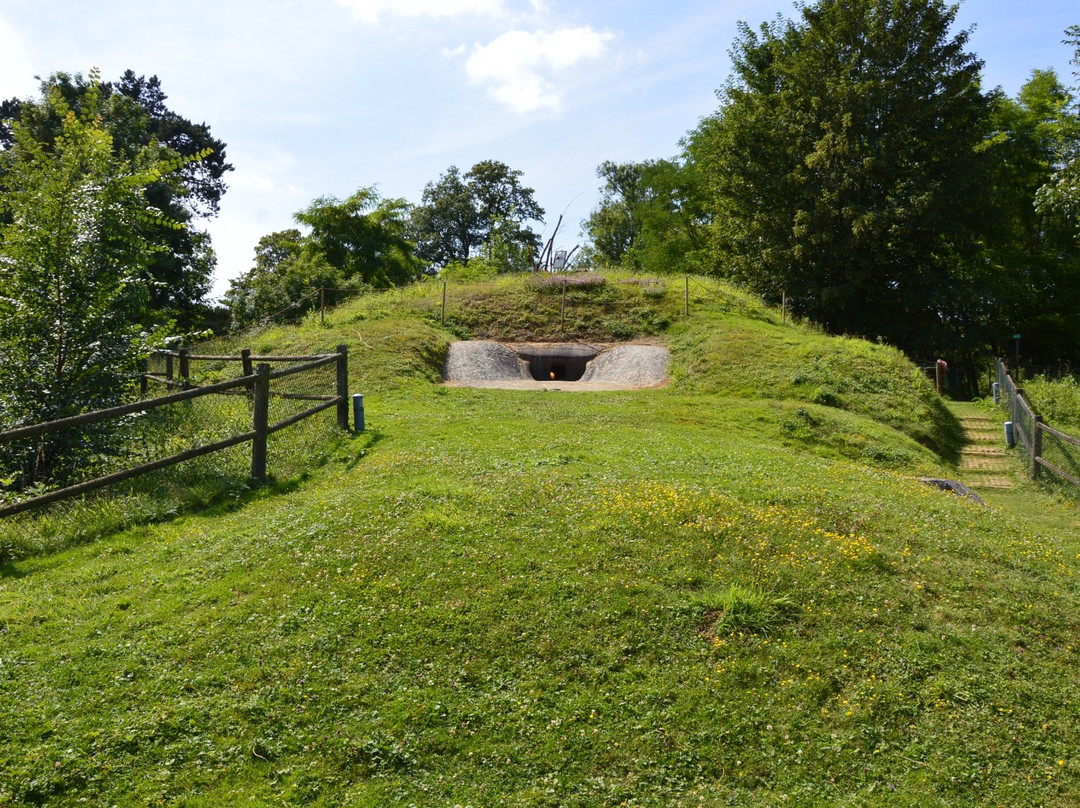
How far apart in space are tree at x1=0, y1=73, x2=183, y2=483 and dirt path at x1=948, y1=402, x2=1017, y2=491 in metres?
17.4

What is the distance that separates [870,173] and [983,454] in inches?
679

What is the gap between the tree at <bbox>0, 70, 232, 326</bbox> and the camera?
32.1 meters

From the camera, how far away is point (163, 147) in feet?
90.2

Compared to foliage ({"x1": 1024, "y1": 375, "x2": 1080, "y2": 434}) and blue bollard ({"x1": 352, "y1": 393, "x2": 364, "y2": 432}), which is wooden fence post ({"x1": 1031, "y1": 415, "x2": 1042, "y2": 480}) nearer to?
foliage ({"x1": 1024, "y1": 375, "x2": 1080, "y2": 434})

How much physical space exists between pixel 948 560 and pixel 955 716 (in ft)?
9.85

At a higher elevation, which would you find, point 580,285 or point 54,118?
point 54,118

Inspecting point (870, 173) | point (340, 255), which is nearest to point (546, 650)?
point (870, 173)

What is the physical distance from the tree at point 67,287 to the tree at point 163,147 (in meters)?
6.15

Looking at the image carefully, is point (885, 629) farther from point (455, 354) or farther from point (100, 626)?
point (455, 354)

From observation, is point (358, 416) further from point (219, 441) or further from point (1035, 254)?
point (1035, 254)

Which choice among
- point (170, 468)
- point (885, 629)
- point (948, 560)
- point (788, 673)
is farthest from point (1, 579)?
point (948, 560)

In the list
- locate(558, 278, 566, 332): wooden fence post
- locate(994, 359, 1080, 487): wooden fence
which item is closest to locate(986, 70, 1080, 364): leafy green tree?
locate(994, 359, 1080, 487): wooden fence

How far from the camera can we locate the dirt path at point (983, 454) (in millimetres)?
18078

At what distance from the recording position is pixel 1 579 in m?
7.49
